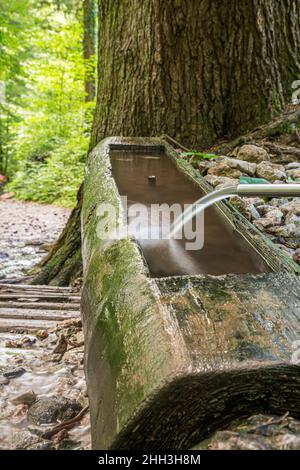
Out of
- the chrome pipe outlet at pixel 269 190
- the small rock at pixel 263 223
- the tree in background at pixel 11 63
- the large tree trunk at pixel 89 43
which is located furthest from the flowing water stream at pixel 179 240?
the large tree trunk at pixel 89 43

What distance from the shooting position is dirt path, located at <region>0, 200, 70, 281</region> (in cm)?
502

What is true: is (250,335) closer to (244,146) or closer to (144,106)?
(244,146)

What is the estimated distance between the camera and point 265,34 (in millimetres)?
3730

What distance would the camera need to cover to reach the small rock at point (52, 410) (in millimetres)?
1295

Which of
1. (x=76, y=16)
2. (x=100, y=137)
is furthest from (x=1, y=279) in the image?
(x=76, y=16)

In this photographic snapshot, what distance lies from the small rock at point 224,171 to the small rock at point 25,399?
2.14 m

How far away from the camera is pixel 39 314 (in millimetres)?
2381

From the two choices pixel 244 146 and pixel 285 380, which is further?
pixel 244 146

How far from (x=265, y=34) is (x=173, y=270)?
2.96 meters

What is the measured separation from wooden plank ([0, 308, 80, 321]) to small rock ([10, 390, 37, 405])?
35.6 inches

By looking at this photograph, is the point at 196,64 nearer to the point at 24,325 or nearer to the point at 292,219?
the point at 292,219

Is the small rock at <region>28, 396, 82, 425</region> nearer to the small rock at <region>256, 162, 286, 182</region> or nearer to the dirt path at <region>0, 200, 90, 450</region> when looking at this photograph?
the dirt path at <region>0, 200, 90, 450</region>
